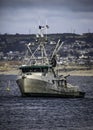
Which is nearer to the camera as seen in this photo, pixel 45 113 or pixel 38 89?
pixel 45 113

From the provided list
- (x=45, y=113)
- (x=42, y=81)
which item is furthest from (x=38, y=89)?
(x=45, y=113)

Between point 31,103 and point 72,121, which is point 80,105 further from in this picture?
point 72,121

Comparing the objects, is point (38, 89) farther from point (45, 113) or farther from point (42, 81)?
point (45, 113)

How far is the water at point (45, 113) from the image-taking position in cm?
9675

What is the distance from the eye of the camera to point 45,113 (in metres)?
113

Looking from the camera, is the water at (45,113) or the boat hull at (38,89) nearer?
the water at (45,113)

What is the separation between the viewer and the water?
3809 inches

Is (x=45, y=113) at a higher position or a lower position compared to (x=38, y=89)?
lower

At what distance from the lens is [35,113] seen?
112312 mm

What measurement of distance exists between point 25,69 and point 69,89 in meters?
8.16

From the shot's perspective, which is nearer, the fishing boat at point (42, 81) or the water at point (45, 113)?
the water at point (45, 113)

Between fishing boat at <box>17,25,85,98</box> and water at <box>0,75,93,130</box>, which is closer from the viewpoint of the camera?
water at <box>0,75,93,130</box>

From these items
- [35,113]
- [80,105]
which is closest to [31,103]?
[80,105]

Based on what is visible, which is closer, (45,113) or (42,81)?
(45,113)
